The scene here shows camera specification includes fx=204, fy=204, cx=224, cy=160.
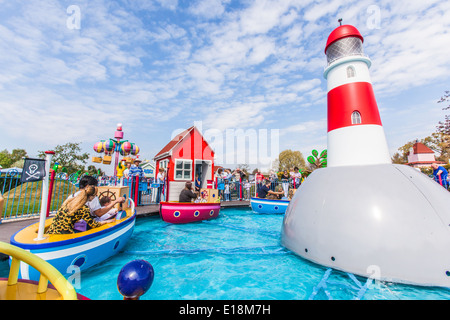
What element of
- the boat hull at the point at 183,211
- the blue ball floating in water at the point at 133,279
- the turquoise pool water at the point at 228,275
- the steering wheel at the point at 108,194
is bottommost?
the turquoise pool water at the point at 228,275

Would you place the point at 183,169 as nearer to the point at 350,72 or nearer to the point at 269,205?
the point at 269,205

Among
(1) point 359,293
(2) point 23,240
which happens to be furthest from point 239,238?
(2) point 23,240

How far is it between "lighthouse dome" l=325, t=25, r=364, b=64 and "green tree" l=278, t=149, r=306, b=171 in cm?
5427

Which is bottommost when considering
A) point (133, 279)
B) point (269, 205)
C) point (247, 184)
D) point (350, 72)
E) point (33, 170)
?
→ point (269, 205)

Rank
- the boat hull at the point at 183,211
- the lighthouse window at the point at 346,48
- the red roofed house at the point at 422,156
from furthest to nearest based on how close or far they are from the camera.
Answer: the red roofed house at the point at 422,156, the boat hull at the point at 183,211, the lighthouse window at the point at 346,48

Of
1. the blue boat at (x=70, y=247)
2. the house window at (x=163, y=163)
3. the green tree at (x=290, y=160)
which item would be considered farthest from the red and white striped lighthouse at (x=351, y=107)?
the green tree at (x=290, y=160)

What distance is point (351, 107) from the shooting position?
4680mm

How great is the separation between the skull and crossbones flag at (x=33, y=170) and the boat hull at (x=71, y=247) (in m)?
1.05

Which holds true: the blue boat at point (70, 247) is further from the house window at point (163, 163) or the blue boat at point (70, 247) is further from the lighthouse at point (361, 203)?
the house window at point (163, 163)

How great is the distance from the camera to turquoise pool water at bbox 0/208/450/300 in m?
3.42

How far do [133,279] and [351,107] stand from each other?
521 centimetres

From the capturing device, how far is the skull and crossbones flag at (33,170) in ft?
11.6

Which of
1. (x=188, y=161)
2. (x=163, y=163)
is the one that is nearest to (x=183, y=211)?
(x=188, y=161)

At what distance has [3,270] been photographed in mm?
4023
